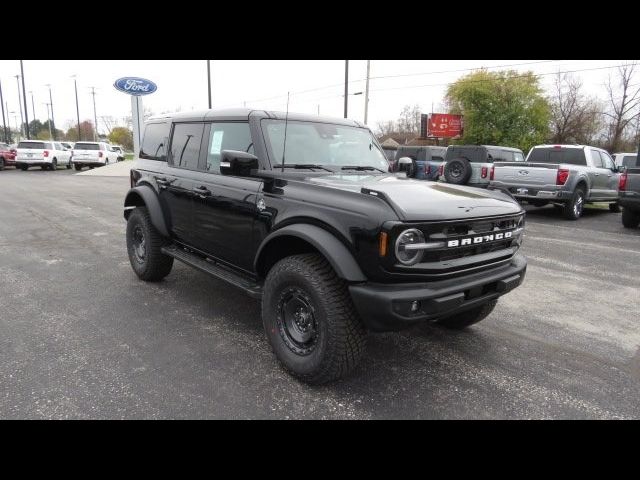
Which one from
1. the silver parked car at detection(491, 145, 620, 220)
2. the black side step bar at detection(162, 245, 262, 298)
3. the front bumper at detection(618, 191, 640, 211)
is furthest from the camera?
the silver parked car at detection(491, 145, 620, 220)

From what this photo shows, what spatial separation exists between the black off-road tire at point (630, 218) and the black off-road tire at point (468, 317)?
322 inches

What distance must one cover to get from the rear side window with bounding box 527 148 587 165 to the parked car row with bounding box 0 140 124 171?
2506 cm

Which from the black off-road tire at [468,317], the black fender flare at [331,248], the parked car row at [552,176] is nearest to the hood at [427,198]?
the black fender flare at [331,248]

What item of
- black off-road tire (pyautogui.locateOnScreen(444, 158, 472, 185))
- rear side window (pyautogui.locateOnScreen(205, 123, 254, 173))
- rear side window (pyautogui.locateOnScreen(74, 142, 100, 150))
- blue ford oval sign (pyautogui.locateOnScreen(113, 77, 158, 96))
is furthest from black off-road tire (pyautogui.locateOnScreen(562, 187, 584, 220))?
rear side window (pyautogui.locateOnScreen(74, 142, 100, 150))

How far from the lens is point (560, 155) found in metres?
12.1

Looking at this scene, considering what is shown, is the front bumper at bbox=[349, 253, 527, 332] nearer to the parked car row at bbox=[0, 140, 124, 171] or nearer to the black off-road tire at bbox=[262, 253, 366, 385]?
the black off-road tire at bbox=[262, 253, 366, 385]

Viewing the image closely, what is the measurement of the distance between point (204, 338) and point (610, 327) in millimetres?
3784

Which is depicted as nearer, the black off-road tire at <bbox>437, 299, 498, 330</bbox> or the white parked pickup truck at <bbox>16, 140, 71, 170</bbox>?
the black off-road tire at <bbox>437, 299, 498, 330</bbox>

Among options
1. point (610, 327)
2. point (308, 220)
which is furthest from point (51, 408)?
point (610, 327)

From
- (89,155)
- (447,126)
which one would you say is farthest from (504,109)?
(89,155)

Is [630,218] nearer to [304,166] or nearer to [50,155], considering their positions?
[304,166]

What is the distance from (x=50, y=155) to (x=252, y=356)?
27.2 m

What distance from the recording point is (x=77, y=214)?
1028 centimetres

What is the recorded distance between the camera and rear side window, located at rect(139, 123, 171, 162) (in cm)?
496
